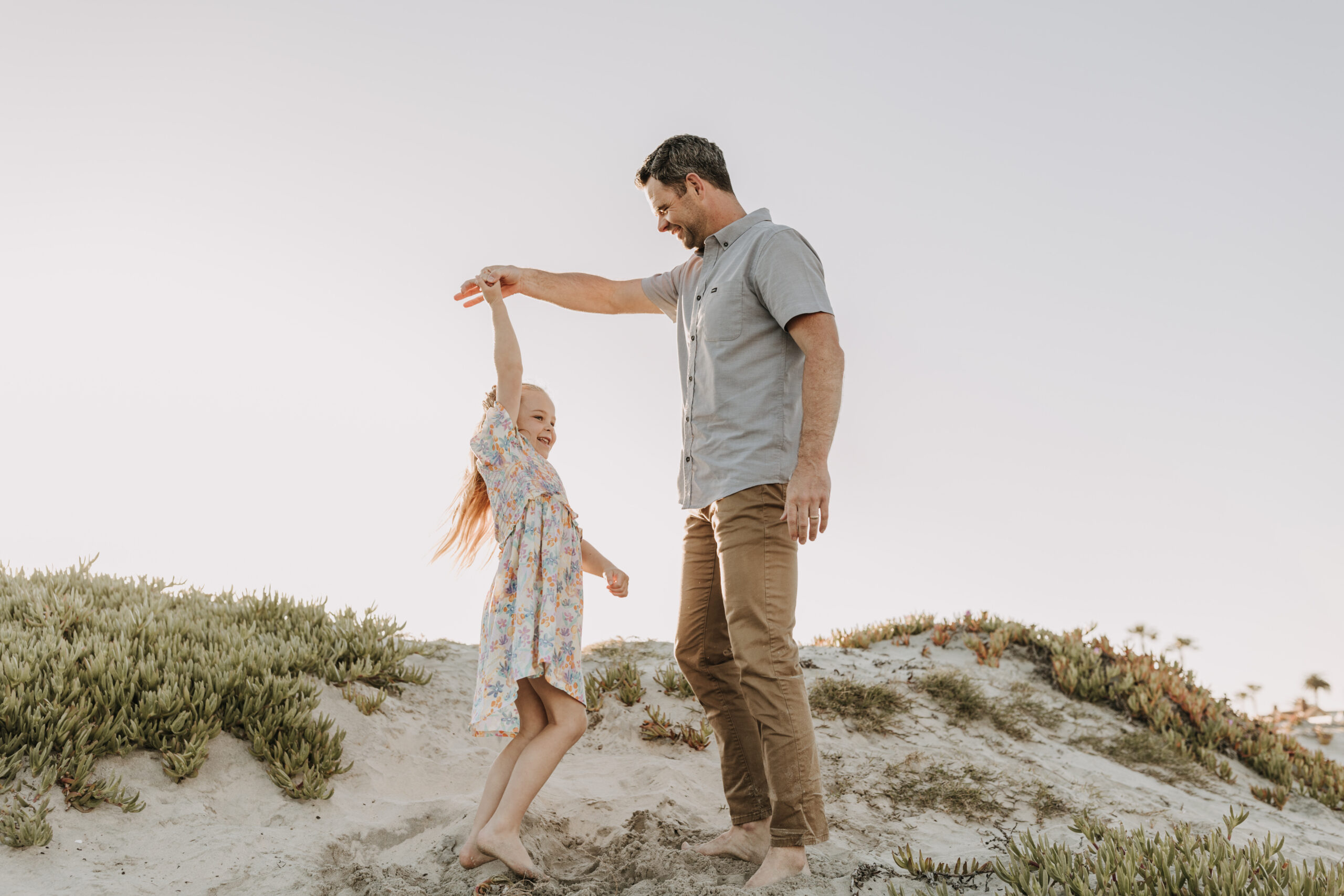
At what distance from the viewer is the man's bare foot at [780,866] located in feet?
10.2

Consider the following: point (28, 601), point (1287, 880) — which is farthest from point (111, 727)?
point (1287, 880)

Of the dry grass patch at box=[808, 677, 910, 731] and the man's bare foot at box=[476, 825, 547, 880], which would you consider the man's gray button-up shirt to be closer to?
the man's bare foot at box=[476, 825, 547, 880]

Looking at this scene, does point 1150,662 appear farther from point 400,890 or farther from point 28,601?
point 28,601

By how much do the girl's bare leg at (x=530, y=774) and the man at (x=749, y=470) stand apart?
1.87 ft

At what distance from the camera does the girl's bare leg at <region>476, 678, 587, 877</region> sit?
11.4 feet

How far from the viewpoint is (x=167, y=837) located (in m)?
3.97

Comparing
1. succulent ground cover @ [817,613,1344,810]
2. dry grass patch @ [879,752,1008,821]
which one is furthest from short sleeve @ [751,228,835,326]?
succulent ground cover @ [817,613,1344,810]

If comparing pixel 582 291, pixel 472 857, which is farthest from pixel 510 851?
pixel 582 291

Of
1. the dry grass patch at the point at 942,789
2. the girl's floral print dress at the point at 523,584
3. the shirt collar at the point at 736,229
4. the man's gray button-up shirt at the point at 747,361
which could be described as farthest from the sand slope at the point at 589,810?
the shirt collar at the point at 736,229

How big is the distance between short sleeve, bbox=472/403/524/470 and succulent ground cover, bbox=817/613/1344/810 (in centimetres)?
529

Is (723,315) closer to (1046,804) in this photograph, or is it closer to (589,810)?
(589,810)

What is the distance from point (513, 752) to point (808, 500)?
70.4 inches

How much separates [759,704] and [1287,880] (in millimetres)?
1808

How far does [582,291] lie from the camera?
420cm
